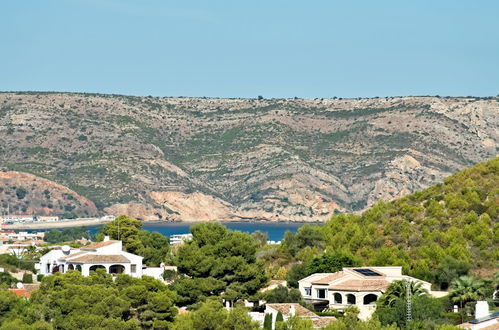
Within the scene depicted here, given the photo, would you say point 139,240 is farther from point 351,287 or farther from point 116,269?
point 351,287

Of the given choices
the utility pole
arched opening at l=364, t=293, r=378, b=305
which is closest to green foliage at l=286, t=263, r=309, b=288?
arched opening at l=364, t=293, r=378, b=305

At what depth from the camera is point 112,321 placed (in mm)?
69000

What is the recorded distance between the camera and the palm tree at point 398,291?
73312mm

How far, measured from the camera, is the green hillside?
89188 millimetres

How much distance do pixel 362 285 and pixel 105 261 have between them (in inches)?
827

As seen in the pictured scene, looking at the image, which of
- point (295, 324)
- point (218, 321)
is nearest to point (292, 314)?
point (295, 324)

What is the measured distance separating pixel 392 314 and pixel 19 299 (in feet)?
78.3

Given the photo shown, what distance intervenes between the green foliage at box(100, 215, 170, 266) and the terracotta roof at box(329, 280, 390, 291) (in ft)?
75.3

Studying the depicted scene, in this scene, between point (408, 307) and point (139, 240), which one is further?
point (139, 240)

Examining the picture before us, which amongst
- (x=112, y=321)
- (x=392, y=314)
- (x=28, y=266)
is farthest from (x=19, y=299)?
(x=28, y=266)

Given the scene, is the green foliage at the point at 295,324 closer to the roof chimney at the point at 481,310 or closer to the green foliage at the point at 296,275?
the roof chimney at the point at 481,310

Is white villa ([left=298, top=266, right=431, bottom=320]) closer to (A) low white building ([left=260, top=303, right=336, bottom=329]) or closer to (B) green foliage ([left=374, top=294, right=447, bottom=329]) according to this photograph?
(B) green foliage ([left=374, top=294, right=447, bottom=329])

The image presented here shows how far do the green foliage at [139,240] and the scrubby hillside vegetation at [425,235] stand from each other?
38.5 ft

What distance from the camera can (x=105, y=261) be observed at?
88875mm
